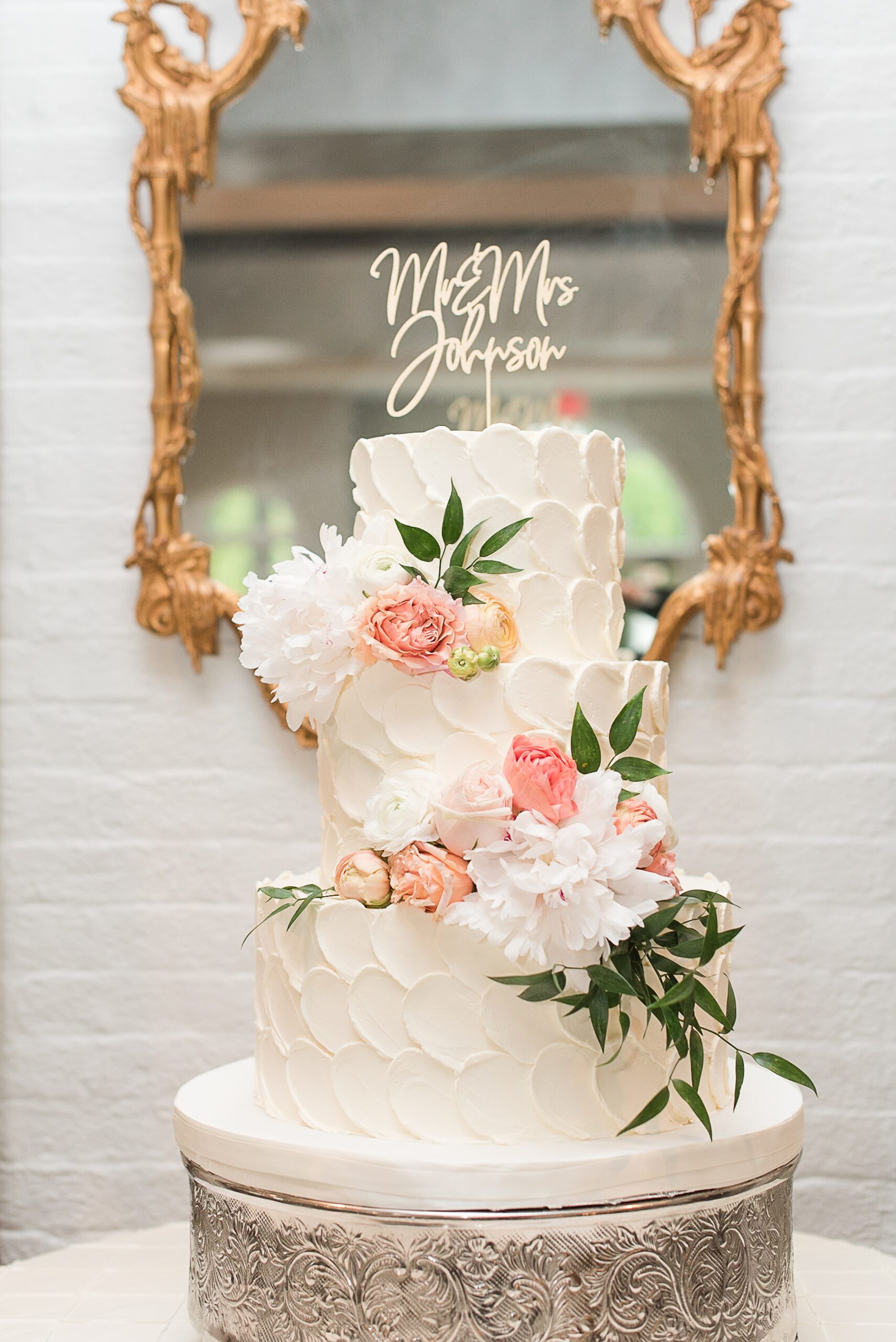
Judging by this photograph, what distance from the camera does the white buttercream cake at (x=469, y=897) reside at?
1373mm

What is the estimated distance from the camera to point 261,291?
245 cm

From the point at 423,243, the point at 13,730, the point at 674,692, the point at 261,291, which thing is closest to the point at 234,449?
the point at 261,291

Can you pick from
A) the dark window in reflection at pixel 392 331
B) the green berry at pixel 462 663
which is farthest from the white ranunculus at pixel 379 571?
the dark window in reflection at pixel 392 331

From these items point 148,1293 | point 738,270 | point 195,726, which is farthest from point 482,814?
point 738,270

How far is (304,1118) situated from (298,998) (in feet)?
0.45

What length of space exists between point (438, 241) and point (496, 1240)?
1838 millimetres

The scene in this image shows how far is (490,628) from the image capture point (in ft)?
4.78

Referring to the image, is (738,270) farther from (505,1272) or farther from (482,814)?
(505,1272)

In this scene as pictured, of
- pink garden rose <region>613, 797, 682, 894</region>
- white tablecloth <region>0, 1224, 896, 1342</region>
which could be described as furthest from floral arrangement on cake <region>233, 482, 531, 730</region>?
white tablecloth <region>0, 1224, 896, 1342</region>

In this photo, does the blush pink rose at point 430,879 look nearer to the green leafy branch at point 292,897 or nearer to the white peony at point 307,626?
the green leafy branch at point 292,897

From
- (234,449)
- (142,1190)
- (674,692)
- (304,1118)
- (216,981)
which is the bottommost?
(142,1190)

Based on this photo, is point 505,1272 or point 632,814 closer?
point 505,1272

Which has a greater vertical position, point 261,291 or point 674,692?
point 261,291

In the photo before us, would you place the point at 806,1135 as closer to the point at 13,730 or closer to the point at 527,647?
the point at 527,647
